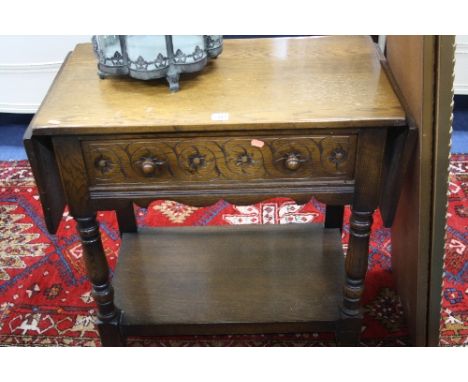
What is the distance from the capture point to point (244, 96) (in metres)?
1.29

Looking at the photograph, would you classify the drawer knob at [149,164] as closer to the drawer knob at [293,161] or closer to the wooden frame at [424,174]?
the drawer knob at [293,161]

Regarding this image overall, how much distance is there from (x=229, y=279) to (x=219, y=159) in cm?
61

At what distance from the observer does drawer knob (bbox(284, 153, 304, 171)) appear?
125 cm

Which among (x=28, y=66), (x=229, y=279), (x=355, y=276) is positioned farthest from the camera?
(x=28, y=66)

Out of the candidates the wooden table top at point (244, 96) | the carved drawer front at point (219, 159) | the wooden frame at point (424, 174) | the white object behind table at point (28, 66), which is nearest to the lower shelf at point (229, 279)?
the wooden frame at point (424, 174)

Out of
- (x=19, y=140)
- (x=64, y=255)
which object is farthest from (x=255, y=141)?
(x=19, y=140)

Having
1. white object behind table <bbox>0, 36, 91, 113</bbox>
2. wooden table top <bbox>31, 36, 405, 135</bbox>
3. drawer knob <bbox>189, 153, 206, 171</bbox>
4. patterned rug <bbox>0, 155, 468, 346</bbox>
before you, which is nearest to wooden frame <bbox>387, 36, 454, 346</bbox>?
wooden table top <bbox>31, 36, 405, 135</bbox>

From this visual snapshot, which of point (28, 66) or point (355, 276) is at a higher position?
point (28, 66)

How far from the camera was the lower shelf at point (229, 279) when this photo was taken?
165cm

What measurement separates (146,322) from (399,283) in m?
0.80

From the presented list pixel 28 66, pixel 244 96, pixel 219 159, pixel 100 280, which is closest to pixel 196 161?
Result: pixel 219 159

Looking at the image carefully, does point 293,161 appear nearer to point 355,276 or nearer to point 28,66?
point 355,276

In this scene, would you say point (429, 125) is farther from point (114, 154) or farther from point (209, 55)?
point (114, 154)

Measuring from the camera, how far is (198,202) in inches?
52.0
